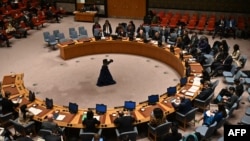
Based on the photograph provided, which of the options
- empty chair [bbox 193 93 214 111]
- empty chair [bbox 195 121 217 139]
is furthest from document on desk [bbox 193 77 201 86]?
empty chair [bbox 195 121 217 139]

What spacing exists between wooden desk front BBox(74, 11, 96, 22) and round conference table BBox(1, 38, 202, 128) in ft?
20.5

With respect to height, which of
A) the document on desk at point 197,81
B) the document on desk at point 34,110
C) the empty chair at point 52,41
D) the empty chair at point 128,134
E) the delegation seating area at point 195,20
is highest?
the delegation seating area at point 195,20

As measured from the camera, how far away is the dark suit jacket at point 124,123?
33.8 ft

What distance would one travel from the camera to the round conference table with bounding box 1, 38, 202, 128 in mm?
10953

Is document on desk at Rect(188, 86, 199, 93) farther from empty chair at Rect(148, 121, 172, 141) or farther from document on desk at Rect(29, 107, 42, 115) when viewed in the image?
document on desk at Rect(29, 107, 42, 115)

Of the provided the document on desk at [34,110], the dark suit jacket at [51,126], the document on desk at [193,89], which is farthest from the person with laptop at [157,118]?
the document on desk at [34,110]

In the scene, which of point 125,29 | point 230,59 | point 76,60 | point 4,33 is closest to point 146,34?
point 125,29

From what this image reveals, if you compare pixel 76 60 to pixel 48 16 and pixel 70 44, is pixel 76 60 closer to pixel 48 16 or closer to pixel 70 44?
pixel 70 44

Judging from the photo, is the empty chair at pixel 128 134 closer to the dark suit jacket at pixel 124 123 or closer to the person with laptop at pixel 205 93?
the dark suit jacket at pixel 124 123

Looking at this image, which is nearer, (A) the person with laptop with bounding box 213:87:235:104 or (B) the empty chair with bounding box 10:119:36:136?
(B) the empty chair with bounding box 10:119:36:136

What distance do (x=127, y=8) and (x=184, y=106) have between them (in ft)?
49.3

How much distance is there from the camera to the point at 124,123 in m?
10.3

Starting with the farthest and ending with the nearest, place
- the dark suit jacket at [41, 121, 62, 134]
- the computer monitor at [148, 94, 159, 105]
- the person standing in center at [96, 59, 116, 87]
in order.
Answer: the person standing in center at [96, 59, 116, 87], the computer monitor at [148, 94, 159, 105], the dark suit jacket at [41, 121, 62, 134]

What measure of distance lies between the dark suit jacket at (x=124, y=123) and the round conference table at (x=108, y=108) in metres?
0.28
